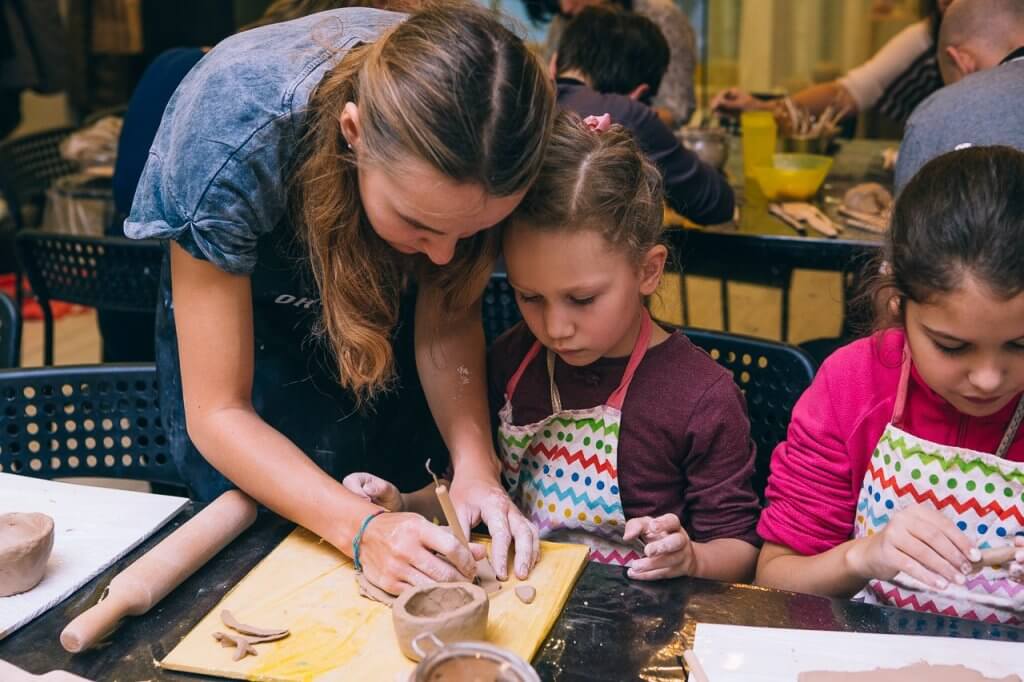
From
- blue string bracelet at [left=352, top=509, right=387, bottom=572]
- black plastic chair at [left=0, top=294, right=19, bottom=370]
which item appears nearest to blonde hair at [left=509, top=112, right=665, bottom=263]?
blue string bracelet at [left=352, top=509, right=387, bottom=572]

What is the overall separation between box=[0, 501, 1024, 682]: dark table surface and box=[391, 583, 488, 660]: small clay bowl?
79mm

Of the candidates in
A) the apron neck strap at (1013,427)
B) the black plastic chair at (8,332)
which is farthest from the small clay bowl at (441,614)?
the black plastic chair at (8,332)

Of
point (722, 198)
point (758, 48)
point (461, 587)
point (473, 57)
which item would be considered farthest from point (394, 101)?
point (758, 48)

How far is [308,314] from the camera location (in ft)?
5.12

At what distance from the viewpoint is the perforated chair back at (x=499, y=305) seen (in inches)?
81.2

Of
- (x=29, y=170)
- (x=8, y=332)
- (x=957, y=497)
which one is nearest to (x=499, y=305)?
(x=8, y=332)

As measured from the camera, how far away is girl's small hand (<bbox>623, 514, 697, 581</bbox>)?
4.05 ft

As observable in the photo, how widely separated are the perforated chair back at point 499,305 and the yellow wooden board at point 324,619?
0.80 metres

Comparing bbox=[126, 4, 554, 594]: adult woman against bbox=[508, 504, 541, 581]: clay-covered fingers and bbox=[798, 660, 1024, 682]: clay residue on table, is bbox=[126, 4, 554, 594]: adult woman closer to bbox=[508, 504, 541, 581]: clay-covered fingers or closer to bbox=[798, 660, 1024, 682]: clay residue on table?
bbox=[508, 504, 541, 581]: clay-covered fingers

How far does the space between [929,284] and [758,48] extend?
4.49 m

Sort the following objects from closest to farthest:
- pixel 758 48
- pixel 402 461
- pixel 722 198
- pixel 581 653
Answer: pixel 581 653
pixel 402 461
pixel 722 198
pixel 758 48

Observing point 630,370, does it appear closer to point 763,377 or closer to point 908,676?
point 763,377

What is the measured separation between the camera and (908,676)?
1.05m

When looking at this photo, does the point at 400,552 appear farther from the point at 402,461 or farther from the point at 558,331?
the point at 402,461
